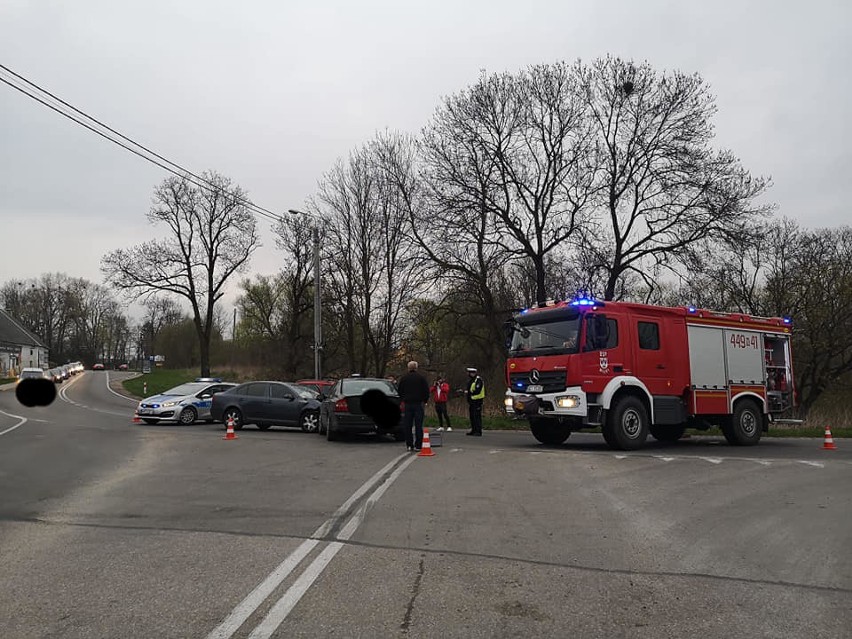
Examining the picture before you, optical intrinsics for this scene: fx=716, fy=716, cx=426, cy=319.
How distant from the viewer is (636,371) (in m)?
14.3

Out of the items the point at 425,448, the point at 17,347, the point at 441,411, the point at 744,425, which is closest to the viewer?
the point at 425,448

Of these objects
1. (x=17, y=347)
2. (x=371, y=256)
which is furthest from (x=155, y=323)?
(x=371, y=256)

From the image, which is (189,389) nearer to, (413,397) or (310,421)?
(310,421)

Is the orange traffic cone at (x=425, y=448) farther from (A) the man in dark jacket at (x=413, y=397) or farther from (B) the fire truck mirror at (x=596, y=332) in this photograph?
(B) the fire truck mirror at (x=596, y=332)

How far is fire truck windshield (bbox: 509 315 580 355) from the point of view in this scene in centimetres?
1406

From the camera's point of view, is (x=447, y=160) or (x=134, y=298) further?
(x=134, y=298)

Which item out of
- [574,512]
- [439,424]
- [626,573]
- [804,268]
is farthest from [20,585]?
[804,268]

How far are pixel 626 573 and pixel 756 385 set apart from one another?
12.6m

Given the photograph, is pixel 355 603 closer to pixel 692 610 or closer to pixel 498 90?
pixel 692 610

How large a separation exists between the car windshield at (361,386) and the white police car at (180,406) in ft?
22.9

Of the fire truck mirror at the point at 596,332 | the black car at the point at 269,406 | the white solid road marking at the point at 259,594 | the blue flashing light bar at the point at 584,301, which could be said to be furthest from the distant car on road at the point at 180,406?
the white solid road marking at the point at 259,594

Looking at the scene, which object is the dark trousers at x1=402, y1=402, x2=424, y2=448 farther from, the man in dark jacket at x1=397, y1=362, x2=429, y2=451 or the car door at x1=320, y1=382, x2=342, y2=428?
the car door at x1=320, y1=382, x2=342, y2=428

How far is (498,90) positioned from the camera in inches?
1114

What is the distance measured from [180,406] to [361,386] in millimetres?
8309
